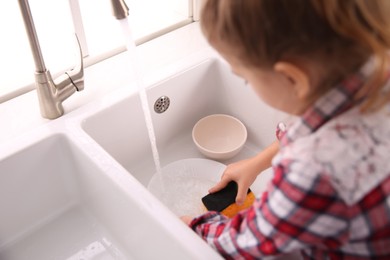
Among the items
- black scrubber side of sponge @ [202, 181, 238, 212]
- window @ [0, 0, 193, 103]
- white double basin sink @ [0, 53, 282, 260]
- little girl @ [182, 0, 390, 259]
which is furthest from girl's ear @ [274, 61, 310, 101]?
window @ [0, 0, 193, 103]

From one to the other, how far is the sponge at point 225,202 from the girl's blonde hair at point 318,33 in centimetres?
41

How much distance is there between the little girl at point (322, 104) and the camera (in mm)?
413

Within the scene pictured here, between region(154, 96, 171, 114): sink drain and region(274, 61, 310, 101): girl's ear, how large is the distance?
1.88ft

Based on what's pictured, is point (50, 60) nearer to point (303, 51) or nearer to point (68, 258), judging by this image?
point (68, 258)

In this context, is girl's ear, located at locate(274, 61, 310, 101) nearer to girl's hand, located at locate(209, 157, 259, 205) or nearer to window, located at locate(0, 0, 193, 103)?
girl's hand, located at locate(209, 157, 259, 205)

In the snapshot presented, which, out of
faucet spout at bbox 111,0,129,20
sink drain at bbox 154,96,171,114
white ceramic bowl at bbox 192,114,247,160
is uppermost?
faucet spout at bbox 111,0,129,20

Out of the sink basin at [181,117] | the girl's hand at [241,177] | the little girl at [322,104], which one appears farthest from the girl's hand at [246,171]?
the little girl at [322,104]

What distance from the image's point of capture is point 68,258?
835 mm

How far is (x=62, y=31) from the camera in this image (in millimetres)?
1139

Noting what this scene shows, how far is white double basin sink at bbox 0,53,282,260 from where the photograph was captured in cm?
69

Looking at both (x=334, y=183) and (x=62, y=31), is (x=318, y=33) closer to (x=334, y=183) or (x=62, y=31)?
(x=334, y=183)

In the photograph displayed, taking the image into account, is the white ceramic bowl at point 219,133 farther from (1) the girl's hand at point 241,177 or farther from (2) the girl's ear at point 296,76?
(2) the girl's ear at point 296,76

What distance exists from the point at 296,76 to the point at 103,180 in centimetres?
46

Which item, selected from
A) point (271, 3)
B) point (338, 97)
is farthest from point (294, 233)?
point (271, 3)
